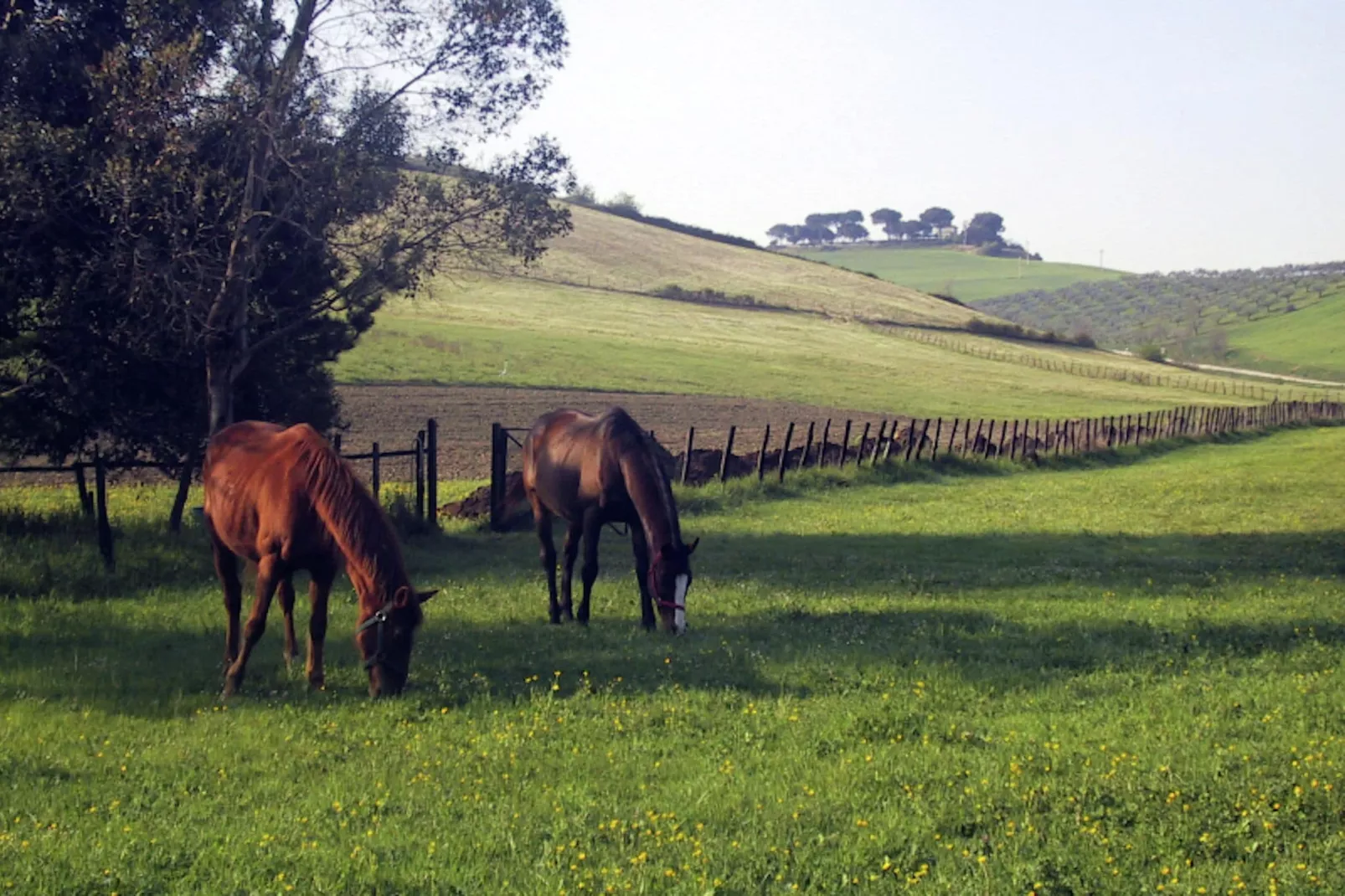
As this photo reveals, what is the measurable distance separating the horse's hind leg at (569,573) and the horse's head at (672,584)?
3.95 feet

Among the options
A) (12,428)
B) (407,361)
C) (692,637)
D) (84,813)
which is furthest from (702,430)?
(84,813)

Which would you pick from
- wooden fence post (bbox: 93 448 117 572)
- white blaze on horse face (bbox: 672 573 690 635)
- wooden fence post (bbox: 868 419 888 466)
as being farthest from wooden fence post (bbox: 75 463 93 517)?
wooden fence post (bbox: 868 419 888 466)

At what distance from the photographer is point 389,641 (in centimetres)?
919

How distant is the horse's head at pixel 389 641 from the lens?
9172 mm

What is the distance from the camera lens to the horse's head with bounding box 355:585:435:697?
9.17 meters

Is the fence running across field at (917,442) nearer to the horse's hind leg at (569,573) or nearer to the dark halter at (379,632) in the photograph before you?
the horse's hind leg at (569,573)

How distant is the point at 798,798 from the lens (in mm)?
6777

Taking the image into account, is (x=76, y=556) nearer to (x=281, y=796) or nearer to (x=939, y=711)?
(x=281, y=796)

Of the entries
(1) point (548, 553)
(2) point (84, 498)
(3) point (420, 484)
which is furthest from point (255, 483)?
(3) point (420, 484)

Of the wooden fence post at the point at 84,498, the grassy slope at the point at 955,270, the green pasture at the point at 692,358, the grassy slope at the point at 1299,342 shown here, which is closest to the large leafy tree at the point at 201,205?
the wooden fence post at the point at 84,498

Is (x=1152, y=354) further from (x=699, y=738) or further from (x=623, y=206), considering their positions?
(x=699, y=738)

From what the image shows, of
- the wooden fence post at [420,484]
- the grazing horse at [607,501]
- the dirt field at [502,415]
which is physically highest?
the grazing horse at [607,501]

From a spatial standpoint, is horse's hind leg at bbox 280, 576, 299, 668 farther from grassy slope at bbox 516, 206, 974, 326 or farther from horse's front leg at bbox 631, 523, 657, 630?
grassy slope at bbox 516, 206, 974, 326

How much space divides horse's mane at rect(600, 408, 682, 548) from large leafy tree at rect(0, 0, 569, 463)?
19.6 ft
